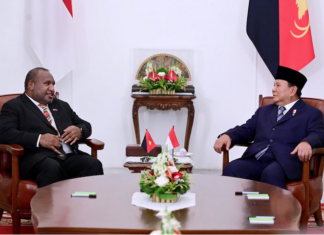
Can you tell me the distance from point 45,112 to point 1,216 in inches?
33.7

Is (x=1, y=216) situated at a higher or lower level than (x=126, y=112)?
lower

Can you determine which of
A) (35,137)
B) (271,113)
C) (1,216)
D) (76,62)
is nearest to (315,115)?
(271,113)

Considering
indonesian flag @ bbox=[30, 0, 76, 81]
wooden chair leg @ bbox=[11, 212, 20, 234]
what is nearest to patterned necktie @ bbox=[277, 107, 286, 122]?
wooden chair leg @ bbox=[11, 212, 20, 234]

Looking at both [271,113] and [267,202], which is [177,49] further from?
[267,202]

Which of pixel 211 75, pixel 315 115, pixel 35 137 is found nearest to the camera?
pixel 35 137

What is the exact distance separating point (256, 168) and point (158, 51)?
7.76 feet

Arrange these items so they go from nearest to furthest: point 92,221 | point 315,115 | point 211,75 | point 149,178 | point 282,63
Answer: point 92,221
point 149,178
point 315,115
point 282,63
point 211,75

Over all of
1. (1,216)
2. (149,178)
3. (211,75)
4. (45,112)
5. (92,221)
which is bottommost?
(1,216)

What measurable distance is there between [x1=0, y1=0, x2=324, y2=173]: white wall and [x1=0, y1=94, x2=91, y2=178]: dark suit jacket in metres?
1.66

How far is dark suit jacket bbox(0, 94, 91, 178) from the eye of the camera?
305cm

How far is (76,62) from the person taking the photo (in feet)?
16.8

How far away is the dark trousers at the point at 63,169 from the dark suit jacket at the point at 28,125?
55 mm

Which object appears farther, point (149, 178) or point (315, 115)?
point (315, 115)

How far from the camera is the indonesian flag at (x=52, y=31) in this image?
481cm
